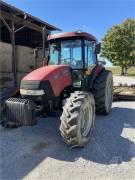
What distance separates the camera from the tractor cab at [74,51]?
5996mm

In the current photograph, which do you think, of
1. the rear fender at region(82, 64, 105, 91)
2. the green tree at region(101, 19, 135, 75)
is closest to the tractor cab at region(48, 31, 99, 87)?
the rear fender at region(82, 64, 105, 91)

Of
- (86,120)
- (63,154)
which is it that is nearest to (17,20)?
(86,120)

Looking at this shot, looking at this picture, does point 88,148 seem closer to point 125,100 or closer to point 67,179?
point 67,179

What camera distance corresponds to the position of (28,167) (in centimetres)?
400

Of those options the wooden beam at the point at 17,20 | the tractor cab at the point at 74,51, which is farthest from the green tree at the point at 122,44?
the tractor cab at the point at 74,51

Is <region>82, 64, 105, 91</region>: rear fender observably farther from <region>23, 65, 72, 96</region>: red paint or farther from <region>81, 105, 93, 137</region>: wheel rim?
<region>81, 105, 93, 137</region>: wheel rim

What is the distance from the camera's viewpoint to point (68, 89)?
5777 mm

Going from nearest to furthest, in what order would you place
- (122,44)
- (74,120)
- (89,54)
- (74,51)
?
1. (74,120)
2. (74,51)
3. (89,54)
4. (122,44)

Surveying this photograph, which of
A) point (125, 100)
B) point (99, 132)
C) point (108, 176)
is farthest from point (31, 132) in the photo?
point (125, 100)

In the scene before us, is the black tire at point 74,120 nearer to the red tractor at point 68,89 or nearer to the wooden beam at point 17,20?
the red tractor at point 68,89

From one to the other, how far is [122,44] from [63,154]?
103 feet

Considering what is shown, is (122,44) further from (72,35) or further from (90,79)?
(72,35)

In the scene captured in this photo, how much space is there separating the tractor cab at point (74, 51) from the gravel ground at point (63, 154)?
1280mm

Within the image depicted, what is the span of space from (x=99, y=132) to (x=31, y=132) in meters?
1.39
